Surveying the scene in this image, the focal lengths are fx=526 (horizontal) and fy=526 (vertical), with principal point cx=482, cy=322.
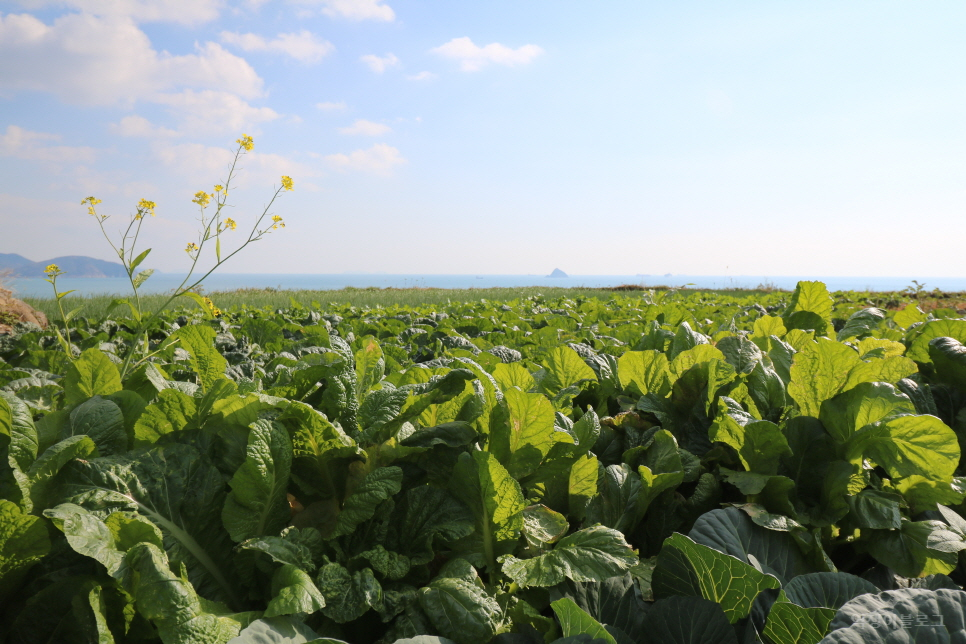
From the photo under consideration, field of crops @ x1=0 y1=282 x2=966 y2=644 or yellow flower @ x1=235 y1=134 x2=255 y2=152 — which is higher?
yellow flower @ x1=235 y1=134 x2=255 y2=152

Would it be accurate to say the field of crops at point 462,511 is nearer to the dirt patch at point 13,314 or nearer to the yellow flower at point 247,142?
the yellow flower at point 247,142

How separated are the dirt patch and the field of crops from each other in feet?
21.6

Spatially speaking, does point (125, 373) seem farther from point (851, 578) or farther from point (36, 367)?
point (851, 578)

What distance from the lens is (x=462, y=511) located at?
116 centimetres

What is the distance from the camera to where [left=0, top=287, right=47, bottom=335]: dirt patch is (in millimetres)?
6660

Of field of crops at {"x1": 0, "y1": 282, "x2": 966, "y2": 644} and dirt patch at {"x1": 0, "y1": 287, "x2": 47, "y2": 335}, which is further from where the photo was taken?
dirt patch at {"x1": 0, "y1": 287, "x2": 47, "y2": 335}

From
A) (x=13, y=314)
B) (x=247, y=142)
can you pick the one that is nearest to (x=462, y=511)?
(x=247, y=142)

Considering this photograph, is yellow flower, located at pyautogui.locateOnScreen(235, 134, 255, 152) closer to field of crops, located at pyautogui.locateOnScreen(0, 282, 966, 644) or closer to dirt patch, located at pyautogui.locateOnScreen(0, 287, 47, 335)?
field of crops, located at pyautogui.locateOnScreen(0, 282, 966, 644)

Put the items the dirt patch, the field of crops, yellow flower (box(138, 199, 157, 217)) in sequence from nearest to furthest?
1. the field of crops
2. yellow flower (box(138, 199, 157, 217))
3. the dirt patch

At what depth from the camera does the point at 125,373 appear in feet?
6.25

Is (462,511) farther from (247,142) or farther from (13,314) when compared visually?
(13,314)

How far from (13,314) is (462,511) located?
335 inches

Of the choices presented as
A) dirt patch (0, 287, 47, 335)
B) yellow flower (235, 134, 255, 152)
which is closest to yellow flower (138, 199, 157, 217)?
yellow flower (235, 134, 255, 152)

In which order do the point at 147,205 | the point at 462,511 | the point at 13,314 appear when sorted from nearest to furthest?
1. the point at 462,511
2. the point at 147,205
3. the point at 13,314
